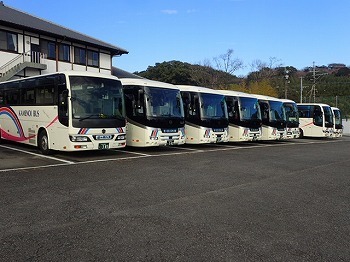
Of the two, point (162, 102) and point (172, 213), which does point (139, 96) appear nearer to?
point (162, 102)

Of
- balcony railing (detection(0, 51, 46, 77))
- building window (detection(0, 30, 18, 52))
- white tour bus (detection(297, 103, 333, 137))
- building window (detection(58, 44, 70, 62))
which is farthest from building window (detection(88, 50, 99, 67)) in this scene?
white tour bus (detection(297, 103, 333, 137))

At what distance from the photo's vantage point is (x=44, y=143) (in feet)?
40.2

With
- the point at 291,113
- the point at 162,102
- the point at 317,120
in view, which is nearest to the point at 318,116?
the point at 317,120

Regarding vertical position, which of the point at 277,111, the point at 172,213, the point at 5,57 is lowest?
the point at 172,213

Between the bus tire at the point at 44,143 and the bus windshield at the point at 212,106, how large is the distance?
6941 millimetres

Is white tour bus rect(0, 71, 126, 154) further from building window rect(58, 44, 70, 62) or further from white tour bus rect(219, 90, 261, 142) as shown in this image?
building window rect(58, 44, 70, 62)

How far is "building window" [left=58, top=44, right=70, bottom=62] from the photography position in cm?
2728

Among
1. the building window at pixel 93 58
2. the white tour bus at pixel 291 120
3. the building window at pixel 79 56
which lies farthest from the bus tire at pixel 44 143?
the building window at pixel 93 58

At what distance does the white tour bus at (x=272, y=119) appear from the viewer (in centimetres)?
2031

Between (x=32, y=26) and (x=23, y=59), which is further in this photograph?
(x=32, y=26)

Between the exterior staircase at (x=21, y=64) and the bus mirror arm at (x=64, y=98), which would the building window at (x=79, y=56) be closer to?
the exterior staircase at (x=21, y=64)

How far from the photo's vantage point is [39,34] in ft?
84.3

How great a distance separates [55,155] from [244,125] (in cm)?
1018

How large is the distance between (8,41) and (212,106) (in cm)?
1639
